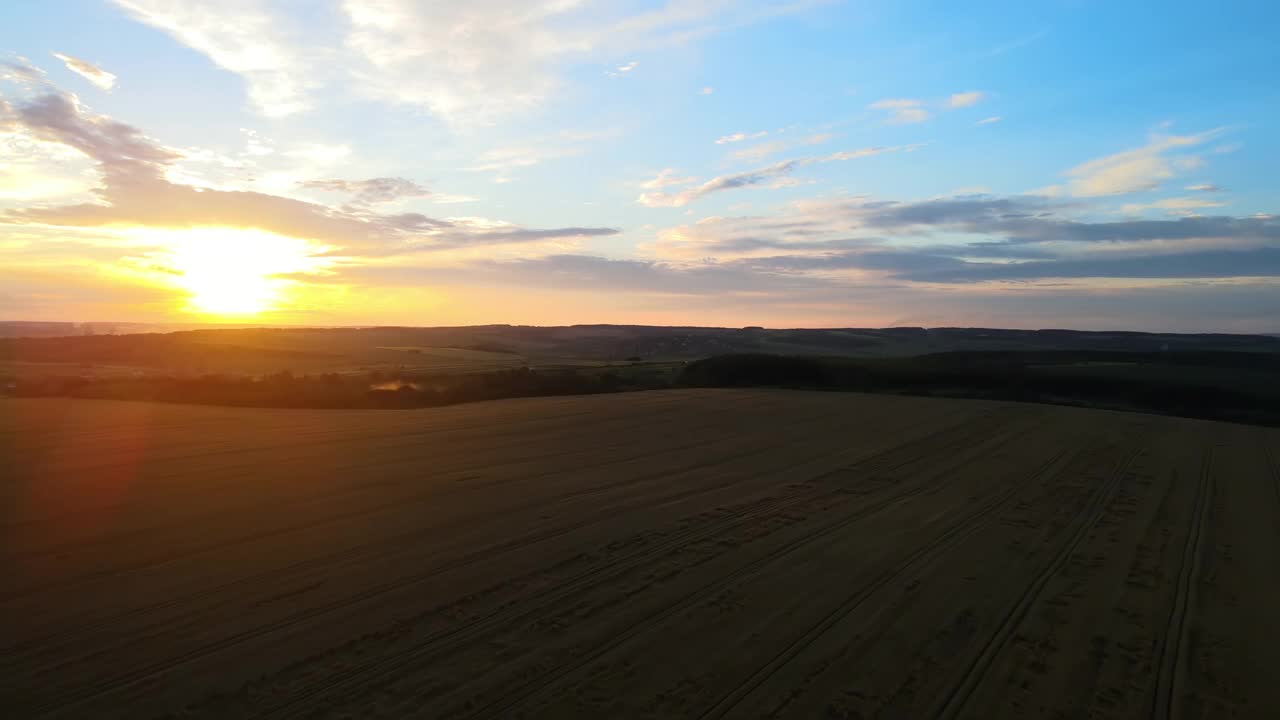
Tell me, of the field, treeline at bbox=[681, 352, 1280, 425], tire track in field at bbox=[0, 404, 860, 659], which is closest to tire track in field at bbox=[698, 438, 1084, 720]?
the field

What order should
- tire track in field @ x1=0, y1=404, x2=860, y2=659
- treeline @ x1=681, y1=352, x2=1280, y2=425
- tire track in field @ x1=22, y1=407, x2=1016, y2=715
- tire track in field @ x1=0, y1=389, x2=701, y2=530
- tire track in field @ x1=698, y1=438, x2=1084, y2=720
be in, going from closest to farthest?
tire track in field @ x1=22, y1=407, x2=1016, y2=715 → tire track in field @ x1=698, y1=438, x2=1084, y2=720 → tire track in field @ x1=0, y1=404, x2=860, y2=659 → tire track in field @ x1=0, y1=389, x2=701, y2=530 → treeline @ x1=681, y1=352, x2=1280, y2=425

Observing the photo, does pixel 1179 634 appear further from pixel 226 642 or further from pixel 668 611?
pixel 226 642

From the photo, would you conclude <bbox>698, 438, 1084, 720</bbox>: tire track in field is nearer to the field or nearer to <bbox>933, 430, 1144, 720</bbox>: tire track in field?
the field

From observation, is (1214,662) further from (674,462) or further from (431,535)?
(674,462)

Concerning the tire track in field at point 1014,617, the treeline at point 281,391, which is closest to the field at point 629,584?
the tire track in field at point 1014,617

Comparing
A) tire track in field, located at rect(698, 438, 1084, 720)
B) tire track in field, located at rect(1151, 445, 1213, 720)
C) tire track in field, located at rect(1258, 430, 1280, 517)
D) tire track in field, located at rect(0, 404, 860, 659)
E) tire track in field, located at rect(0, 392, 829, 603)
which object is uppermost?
tire track in field, located at rect(0, 392, 829, 603)

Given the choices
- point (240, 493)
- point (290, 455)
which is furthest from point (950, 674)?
point (290, 455)

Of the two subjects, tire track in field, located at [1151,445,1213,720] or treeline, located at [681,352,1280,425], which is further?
treeline, located at [681,352,1280,425]
